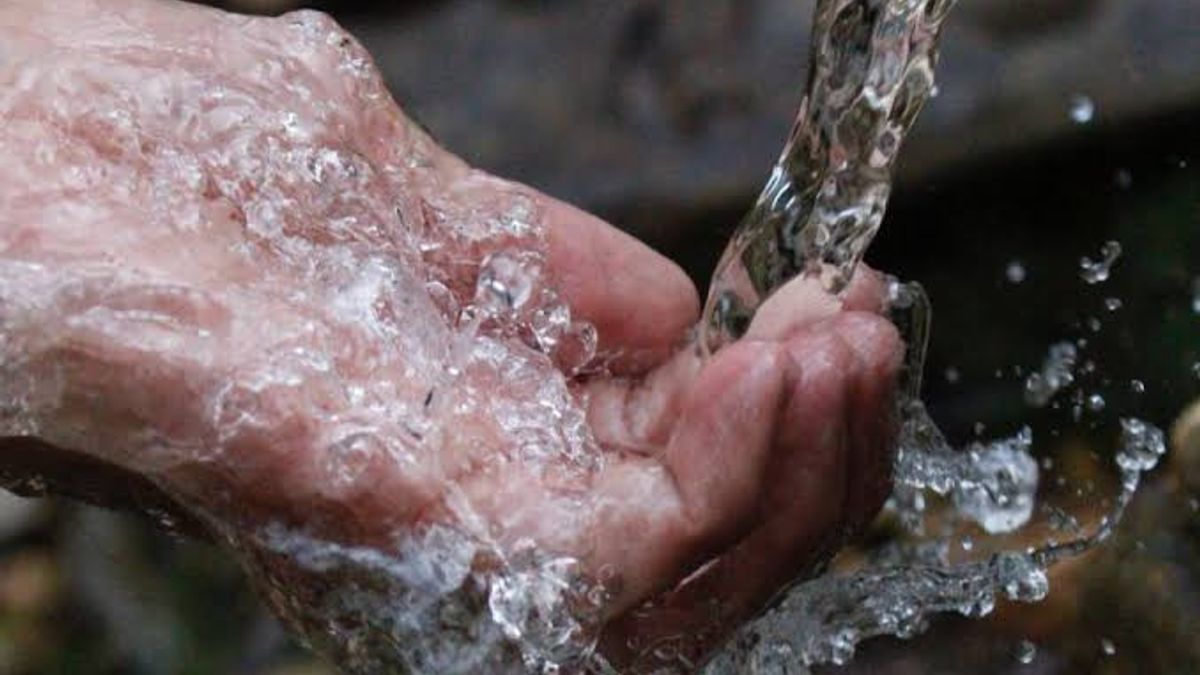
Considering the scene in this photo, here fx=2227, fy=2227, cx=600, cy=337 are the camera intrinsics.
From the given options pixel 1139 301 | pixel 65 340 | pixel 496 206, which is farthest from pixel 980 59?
pixel 65 340

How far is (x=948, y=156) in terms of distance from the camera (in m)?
3.08

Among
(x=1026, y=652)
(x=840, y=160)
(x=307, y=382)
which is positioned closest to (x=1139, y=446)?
(x=1026, y=652)

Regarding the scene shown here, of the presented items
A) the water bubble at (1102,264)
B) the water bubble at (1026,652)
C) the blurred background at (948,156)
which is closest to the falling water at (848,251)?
the water bubble at (1026,652)

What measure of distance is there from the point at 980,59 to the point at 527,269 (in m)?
1.39

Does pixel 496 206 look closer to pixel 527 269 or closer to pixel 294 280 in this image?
pixel 527 269

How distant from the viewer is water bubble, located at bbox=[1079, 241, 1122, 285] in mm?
3002

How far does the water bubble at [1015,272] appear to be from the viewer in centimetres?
311

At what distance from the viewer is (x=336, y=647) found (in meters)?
Result: 1.62

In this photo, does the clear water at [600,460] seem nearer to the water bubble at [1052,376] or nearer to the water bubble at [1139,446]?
the water bubble at [1139,446]

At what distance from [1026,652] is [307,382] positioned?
3.94 feet

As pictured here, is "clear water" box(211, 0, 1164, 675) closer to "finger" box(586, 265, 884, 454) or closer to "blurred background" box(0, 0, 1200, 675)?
"finger" box(586, 265, 884, 454)

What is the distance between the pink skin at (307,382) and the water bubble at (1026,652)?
80 cm

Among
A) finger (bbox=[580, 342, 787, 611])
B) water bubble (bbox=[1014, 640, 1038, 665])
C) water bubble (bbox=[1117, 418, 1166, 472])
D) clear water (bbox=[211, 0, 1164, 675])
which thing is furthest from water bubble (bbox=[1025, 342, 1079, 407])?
finger (bbox=[580, 342, 787, 611])

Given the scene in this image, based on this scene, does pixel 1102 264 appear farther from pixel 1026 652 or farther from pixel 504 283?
pixel 504 283
